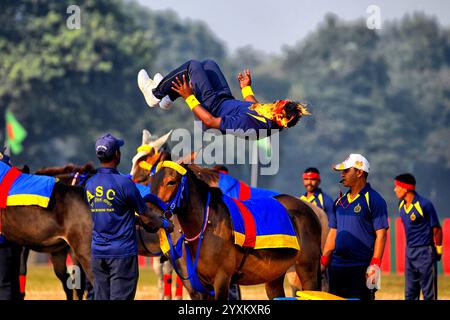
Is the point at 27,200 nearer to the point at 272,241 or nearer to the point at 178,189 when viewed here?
the point at 178,189

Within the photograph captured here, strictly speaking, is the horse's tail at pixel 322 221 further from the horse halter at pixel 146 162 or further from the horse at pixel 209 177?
the horse halter at pixel 146 162

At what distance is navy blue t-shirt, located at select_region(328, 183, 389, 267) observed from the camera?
1173 centimetres

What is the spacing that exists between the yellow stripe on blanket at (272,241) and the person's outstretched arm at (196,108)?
1.64m

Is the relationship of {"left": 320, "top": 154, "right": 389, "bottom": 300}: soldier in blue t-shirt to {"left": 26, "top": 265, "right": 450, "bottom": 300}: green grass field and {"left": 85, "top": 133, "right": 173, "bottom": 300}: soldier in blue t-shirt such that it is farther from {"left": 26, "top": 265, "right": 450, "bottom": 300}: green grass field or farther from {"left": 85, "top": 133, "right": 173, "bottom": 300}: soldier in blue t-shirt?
{"left": 26, "top": 265, "right": 450, "bottom": 300}: green grass field

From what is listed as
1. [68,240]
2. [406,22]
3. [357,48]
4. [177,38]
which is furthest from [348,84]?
[68,240]

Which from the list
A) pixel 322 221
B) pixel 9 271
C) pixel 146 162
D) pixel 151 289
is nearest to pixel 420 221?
pixel 322 221

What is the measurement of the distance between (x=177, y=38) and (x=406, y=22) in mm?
21575

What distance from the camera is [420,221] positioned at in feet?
55.1

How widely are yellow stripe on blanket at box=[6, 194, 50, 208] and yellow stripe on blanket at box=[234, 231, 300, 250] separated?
324cm

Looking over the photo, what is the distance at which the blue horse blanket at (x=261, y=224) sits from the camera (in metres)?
12.3

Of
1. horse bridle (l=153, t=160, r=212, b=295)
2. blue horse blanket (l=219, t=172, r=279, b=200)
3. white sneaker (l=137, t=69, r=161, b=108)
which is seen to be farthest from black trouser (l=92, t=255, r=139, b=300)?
blue horse blanket (l=219, t=172, r=279, b=200)

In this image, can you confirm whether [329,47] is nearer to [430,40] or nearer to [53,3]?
[430,40]

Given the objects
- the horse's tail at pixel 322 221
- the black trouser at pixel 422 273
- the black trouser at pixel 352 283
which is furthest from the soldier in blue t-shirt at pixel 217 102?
Answer: the black trouser at pixel 422 273
